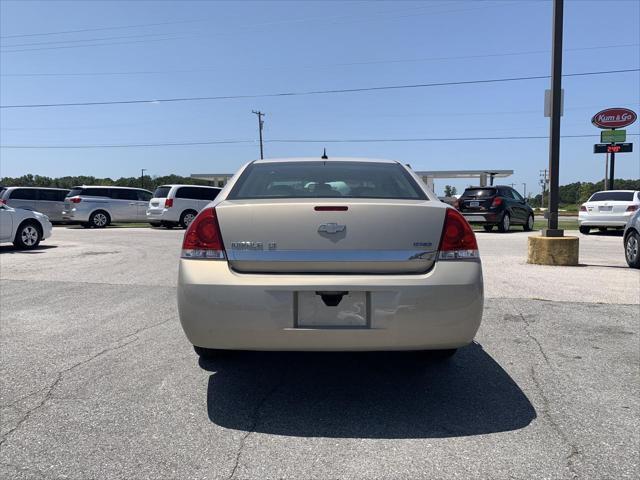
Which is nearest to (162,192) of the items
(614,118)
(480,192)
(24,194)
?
(24,194)

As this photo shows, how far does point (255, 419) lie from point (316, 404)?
16.4 inches

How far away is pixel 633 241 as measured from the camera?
8.65 meters

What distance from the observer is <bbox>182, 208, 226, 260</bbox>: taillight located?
3.08 metres

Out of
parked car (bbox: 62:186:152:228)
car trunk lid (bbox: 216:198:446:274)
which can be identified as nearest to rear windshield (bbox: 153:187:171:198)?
parked car (bbox: 62:186:152:228)

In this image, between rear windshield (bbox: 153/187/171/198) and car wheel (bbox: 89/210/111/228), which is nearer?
rear windshield (bbox: 153/187/171/198)

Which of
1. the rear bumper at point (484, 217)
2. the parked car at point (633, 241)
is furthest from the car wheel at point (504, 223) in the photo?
the parked car at point (633, 241)

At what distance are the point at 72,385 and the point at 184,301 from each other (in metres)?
1.16

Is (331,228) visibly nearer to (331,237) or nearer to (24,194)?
(331,237)

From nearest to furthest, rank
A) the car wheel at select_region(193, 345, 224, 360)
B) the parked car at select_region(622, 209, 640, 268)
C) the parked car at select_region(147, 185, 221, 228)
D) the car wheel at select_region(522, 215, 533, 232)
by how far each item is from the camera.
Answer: the car wheel at select_region(193, 345, 224, 360), the parked car at select_region(622, 209, 640, 268), the parked car at select_region(147, 185, 221, 228), the car wheel at select_region(522, 215, 533, 232)

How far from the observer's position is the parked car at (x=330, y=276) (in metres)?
2.92

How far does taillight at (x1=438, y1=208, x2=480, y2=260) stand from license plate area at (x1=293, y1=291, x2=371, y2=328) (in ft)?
1.85

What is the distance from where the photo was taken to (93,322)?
5195mm

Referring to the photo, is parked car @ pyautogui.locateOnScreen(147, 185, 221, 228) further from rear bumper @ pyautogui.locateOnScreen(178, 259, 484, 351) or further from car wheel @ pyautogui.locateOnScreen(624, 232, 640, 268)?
rear bumper @ pyautogui.locateOnScreen(178, 259, 484, 351)

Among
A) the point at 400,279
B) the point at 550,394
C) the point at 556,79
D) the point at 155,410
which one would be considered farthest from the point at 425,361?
the point at 556,79
